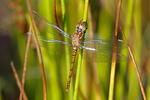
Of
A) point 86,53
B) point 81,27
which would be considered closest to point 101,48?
point 86,53

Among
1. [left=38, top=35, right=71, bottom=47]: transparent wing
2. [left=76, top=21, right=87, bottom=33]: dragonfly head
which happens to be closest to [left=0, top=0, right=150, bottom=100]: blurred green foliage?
[left=38, top=35, right=71, bottom=47]: transparent wing

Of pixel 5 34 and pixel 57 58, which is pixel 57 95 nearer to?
pixel 57 58

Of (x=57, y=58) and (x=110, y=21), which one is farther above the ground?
(x=110, y=21)

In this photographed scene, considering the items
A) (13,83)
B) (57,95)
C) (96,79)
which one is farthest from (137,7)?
(13,83)

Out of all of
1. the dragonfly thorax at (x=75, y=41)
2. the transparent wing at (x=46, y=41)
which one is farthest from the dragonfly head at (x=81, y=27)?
the transparent wing at (x=46, y=41)

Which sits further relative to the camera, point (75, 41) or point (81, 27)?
point (75, 41)

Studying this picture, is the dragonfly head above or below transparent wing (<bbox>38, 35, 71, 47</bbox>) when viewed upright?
above

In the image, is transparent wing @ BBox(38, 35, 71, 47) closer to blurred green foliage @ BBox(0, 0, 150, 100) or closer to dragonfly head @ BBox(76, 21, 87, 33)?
blurred green foliage @ BBox(0, 0, 150, 100)

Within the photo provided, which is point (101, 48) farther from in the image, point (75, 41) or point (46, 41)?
point (46, 41)

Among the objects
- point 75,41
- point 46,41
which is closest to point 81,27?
point 75,41

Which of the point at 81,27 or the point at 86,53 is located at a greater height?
the point at 81,27

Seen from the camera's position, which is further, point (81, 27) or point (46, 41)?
point (46, 41)
